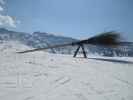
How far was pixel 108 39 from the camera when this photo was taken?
527 cm

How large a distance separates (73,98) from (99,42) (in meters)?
4.30

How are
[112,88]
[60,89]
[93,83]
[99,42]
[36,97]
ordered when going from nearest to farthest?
[36,97]
[60,89]
[112,88]
[93,83]
[99,42]

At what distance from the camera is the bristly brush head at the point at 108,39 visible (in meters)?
5.18

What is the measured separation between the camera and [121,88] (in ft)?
5.90

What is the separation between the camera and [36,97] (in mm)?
1354

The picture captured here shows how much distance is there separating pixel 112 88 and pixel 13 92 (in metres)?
1.26

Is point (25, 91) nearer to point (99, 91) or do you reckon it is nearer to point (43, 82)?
point (43, 82)

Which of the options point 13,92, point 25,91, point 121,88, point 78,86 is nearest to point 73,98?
point 78,86

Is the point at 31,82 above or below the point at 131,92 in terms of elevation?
above

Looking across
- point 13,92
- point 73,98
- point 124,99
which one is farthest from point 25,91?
point 124,99

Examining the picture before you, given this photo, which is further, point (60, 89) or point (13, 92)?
point (60, 89)

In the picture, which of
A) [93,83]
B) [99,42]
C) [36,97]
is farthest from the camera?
[99,42]

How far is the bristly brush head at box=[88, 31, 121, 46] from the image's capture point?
5.18m

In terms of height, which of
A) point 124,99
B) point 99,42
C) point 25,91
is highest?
point 99,42
